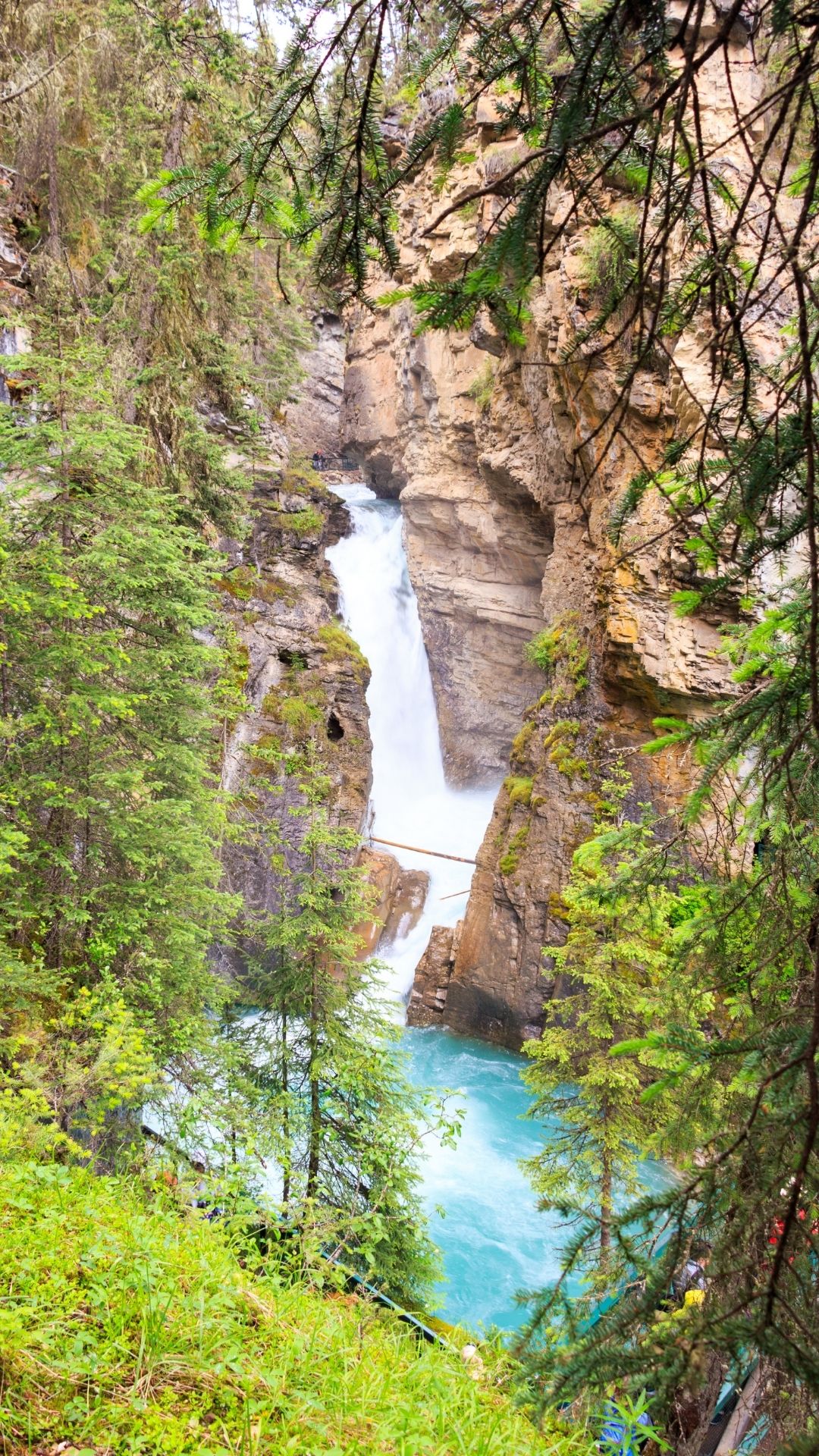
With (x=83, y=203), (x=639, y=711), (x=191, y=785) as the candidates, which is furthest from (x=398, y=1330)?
(x=83, y=203)

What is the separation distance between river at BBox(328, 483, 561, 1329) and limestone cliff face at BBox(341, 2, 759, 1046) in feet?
2.56

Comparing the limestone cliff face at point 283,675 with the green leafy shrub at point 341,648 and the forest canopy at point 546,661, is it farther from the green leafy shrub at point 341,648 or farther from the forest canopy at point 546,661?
the forest canopy at point 546,661

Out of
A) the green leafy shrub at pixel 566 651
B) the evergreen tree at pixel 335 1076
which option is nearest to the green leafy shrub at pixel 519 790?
the green leafy shrub at pixel 566 651

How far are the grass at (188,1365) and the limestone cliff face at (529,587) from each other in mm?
5152

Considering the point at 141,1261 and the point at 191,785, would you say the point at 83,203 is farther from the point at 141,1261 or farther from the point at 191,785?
the point at 141,1261

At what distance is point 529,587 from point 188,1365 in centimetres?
2130

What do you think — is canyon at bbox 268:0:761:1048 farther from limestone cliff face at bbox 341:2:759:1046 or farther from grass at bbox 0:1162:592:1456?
grass at bbox 0:1162:592:1456

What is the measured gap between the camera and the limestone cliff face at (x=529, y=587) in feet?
42.1

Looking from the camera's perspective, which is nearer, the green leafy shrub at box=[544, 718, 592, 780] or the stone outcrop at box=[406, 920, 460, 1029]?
the green leafy shrub at box=[544, 718, 592, 780]

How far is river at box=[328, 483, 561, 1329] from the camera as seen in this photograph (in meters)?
10.2

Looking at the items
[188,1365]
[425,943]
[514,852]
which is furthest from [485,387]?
[188,1365]

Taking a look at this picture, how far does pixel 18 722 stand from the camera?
6230 millimetres

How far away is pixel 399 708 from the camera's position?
2402 cm

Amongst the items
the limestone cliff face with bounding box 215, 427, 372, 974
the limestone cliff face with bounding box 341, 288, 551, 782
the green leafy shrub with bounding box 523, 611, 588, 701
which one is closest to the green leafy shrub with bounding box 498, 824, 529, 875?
the green leafy shrub with bounding box 523, 611, 588, 701
